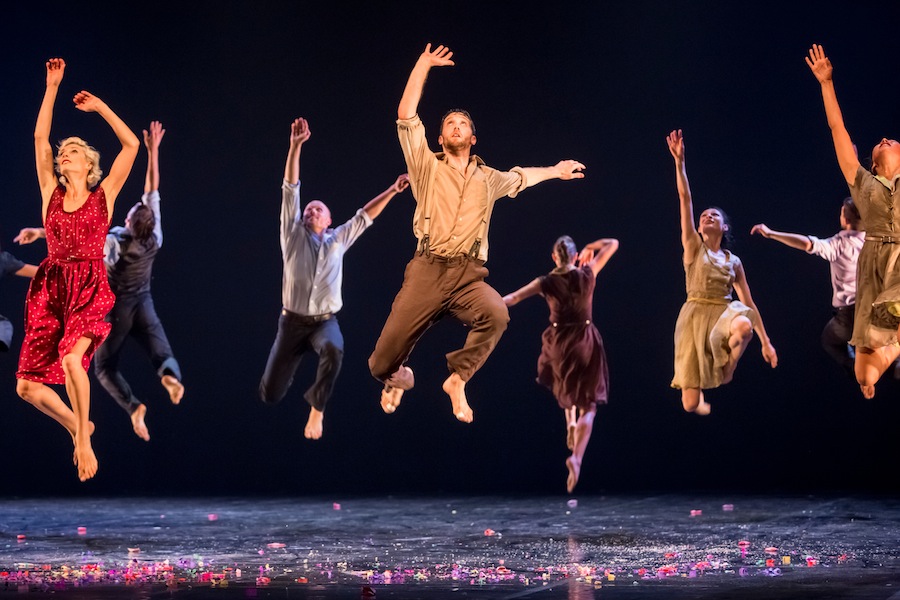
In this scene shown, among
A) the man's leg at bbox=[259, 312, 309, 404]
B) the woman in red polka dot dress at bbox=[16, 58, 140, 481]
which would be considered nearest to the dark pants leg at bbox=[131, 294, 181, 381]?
the man's leg at bbox=[259, 312, 309, 404]

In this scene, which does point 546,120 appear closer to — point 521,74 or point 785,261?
point 521,74

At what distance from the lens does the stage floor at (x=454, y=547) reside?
468 cm

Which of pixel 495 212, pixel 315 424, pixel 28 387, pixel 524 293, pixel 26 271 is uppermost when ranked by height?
pixel 495 212

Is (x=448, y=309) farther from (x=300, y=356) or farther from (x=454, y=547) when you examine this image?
(x=300, y=356)

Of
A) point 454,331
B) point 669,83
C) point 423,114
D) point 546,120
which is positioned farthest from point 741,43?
point 454,331

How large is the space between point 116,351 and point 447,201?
9.97 ft

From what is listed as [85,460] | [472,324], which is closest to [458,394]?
[472,324]

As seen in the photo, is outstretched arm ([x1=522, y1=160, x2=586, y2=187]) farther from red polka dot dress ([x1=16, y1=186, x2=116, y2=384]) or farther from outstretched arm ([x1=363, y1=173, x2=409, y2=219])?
red polka dot dress ([x1=16, y1=186, x2=116, y2=384])

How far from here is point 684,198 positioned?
23.4ft

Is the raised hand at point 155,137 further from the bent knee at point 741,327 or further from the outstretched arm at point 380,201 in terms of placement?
the bent knee at point 741,327

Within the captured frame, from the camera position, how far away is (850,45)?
838 centimetres

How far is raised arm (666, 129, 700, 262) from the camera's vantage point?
7.04m

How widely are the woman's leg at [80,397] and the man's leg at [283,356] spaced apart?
1.96 metres

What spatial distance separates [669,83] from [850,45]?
4.12 ft
